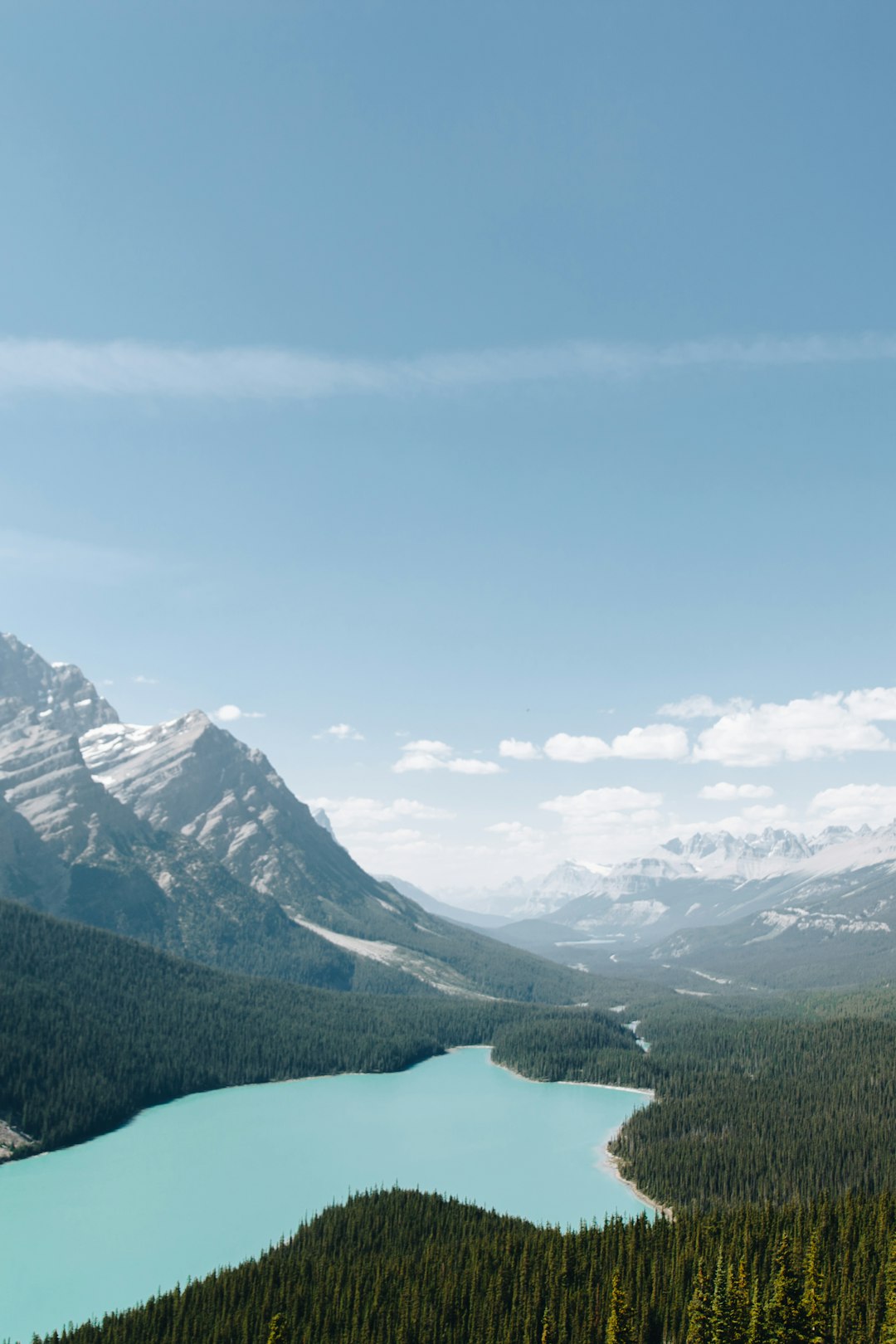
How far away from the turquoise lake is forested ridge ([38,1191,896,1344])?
53.6ft

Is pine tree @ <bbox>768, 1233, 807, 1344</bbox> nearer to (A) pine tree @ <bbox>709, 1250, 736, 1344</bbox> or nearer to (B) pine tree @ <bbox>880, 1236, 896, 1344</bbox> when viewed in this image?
(A) pine tree @ <bbox>709, 1250, 736, 1344</bbox>

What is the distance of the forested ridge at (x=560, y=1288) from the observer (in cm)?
7456

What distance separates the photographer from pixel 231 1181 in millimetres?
143625

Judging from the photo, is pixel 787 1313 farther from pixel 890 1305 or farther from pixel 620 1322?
pixel 620 1322

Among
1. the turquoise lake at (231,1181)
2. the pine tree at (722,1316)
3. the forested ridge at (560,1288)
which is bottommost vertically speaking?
the turquoise lake at (231,1181)

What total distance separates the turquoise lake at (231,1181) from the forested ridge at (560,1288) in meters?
16.3

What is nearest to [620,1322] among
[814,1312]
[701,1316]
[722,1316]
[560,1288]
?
[701,1316]

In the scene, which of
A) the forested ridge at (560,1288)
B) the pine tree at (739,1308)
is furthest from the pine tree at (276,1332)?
the pine tree at (739,1308)

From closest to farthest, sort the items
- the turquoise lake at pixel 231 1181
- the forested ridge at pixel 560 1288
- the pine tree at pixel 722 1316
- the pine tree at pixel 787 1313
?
the pine tree at pixel 787 1313
the pine tree at pixel 722 1316
the forested ridge at pixel 560 1288
the turquoise lake at pixel 231 1181

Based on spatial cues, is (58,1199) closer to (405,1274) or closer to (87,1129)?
(87,1129)

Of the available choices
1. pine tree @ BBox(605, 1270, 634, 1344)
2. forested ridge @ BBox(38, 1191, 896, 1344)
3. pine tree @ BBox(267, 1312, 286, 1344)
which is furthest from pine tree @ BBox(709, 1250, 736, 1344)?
pine tree @ BBox(267, 1312, 286, 1344)

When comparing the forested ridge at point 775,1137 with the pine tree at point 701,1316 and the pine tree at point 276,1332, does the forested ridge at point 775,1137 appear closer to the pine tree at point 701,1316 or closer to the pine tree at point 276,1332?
the pine tree at point 701,1316

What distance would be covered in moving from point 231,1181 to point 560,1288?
7345 cm

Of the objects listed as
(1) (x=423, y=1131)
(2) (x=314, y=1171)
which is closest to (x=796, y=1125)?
(1) (x=423, y=1131)
